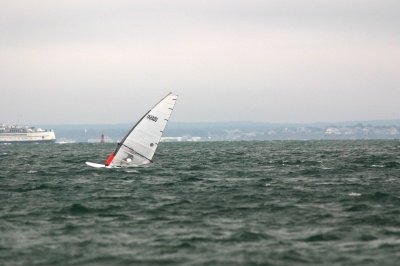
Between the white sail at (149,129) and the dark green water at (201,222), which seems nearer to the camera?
the dark green water at (201,222)

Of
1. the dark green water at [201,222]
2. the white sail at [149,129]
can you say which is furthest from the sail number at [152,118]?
the dark green water at [201,222]

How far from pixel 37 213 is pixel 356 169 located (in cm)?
3003

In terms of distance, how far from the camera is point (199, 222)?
23656 millimetres

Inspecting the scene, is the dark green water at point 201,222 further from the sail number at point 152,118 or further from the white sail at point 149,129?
Result: the sail number at point 152,118

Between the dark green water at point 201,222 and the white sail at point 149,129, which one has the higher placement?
the white sail at point 149,129

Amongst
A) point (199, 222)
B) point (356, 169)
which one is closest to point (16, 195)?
point (199, 222)

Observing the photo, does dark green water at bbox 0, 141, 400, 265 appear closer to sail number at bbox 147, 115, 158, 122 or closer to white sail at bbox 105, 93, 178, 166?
white sail at bbox 105, 93, 178, 166

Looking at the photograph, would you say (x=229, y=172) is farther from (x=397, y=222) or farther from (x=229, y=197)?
(x=397, y=222)

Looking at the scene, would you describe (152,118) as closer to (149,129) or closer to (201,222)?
(149,129)

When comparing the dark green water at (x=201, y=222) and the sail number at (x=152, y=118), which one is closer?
the dark green water at (x=201, y=222)

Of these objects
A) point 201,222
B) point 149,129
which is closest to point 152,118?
point 149,129

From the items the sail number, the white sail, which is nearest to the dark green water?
the white sail

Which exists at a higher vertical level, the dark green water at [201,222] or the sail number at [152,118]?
the sail number at [152,118]

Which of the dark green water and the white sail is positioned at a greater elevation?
the white sail
